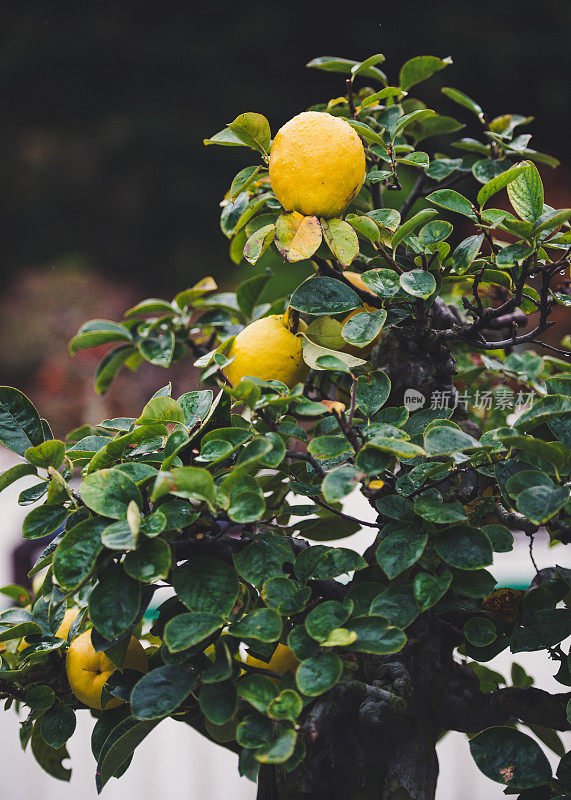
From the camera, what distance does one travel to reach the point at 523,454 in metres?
0.39

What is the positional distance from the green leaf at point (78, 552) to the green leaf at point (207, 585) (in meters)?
0.05

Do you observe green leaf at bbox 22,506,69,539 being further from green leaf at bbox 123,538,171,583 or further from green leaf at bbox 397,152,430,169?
green leaf at bbox 397,152,430,169

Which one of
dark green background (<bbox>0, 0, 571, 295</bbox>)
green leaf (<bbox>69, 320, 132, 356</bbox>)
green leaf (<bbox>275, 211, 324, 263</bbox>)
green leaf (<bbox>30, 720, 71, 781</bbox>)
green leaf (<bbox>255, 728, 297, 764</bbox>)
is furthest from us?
dark green background (<bbox>0, 0, 571, 295</bbox>)

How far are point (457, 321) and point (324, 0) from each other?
114 inches

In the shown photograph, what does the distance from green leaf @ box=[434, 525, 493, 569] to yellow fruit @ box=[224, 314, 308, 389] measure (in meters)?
0.16

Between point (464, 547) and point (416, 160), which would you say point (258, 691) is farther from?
point (416, 160)

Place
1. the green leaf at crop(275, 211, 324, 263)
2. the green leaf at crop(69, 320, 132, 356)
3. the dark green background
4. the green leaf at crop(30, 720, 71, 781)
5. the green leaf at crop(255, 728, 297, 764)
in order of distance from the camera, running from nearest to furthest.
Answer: the green leaf at crop(255, 728, 297, 764) < the green leaf at crop(275, 211, 324, 263) < the green leaf at crop(30, 720, 71, 781) < the green leaf at crop(69, 320, 132, 356) < the dark green background

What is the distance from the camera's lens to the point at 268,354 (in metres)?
Result: 0.46

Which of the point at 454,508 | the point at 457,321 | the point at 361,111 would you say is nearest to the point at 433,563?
the point at 454,508

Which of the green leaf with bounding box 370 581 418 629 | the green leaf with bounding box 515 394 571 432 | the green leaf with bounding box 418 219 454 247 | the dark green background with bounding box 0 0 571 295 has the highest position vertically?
the green leaf with bounding box 418 219 454 247

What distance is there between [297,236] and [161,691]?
0.28 meters

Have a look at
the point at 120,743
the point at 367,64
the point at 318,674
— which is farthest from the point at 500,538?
the point at 367,64

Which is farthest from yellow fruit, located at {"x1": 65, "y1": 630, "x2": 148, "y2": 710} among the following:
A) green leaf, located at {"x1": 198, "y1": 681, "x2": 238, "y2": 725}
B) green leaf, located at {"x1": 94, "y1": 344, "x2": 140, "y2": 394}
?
green leaf, located at {"x1": 94, "y1": 344, "x2": 140, "y2": 394}
